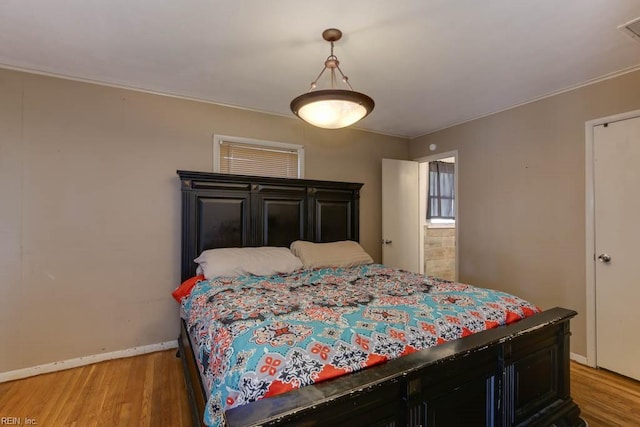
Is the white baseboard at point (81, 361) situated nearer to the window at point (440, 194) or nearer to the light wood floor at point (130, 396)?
the light wood floor at point (130, 396)

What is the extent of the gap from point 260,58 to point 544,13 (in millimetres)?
1870

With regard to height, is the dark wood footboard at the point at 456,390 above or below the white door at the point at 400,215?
below

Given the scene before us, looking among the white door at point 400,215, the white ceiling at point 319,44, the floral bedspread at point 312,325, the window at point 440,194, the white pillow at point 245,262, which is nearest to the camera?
the floral bedspread at point 312,325

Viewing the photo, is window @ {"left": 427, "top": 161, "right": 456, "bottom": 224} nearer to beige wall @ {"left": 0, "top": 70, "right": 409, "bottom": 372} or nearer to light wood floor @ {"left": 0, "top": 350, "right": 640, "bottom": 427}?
light wood floor @ {"left": 0, "top": 350, "right": 640, "bottom": 427}

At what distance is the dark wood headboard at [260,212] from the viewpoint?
2957mm

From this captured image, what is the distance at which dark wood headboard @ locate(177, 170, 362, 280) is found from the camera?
9.70ft

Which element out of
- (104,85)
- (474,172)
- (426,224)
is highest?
(104,85)

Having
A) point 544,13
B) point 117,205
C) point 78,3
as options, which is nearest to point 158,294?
point 117,205

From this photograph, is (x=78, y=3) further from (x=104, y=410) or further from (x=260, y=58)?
(x=104, y=410)

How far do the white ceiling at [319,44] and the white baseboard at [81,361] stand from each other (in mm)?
2430

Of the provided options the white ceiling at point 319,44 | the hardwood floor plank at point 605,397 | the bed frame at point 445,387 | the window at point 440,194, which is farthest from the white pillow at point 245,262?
the window at point 440,194

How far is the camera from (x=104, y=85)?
2.72 metres

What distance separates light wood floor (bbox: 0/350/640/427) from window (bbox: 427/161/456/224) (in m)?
2.87

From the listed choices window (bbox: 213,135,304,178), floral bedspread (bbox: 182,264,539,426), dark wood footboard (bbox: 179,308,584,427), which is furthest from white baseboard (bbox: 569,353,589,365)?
window (bbox: 213,135,304,178)
